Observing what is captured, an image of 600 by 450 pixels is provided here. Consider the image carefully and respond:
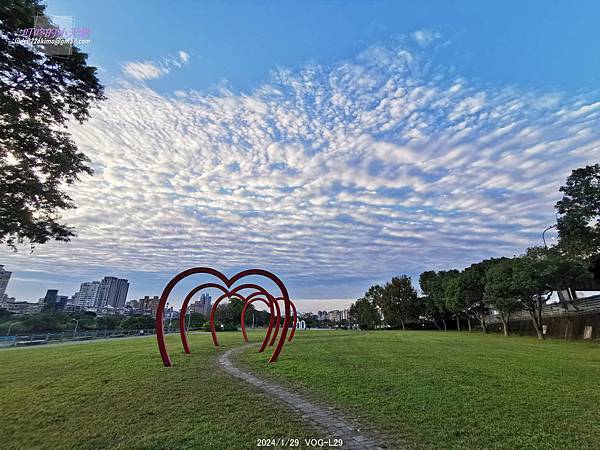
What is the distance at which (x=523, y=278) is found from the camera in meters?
25.4

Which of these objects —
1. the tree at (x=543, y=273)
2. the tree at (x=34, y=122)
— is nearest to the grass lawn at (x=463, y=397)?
the tree at (x=34, y=122)

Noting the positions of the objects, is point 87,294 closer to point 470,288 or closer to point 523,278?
point 470,288

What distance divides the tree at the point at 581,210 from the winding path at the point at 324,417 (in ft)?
68.9

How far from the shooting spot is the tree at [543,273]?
24.3 m

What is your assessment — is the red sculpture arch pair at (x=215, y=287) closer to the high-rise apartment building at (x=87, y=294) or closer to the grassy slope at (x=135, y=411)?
the grassy slope at (x=135, y=411)

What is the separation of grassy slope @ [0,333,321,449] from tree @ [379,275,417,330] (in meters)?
45.8

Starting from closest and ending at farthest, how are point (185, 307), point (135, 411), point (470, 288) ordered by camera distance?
1. point (135, 411)
2. point (185, 307)
3. point (470, 288)

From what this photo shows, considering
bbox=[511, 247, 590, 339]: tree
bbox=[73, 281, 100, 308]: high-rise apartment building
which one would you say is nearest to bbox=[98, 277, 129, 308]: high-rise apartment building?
bbox=[73, 281, 100, 308]: high-rise apartment building

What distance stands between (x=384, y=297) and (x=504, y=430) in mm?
49120

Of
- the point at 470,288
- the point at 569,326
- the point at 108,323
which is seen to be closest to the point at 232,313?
the point at 108,323

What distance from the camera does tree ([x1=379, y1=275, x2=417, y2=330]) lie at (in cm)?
5188

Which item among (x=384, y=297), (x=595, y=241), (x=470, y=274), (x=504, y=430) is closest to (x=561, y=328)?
(x=470, y=274)

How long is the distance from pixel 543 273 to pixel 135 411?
28.6 m

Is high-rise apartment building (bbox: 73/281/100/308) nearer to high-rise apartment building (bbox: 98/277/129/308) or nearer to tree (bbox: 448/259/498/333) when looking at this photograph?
high-rise apartment building (bbox: 98/277/129/308)
